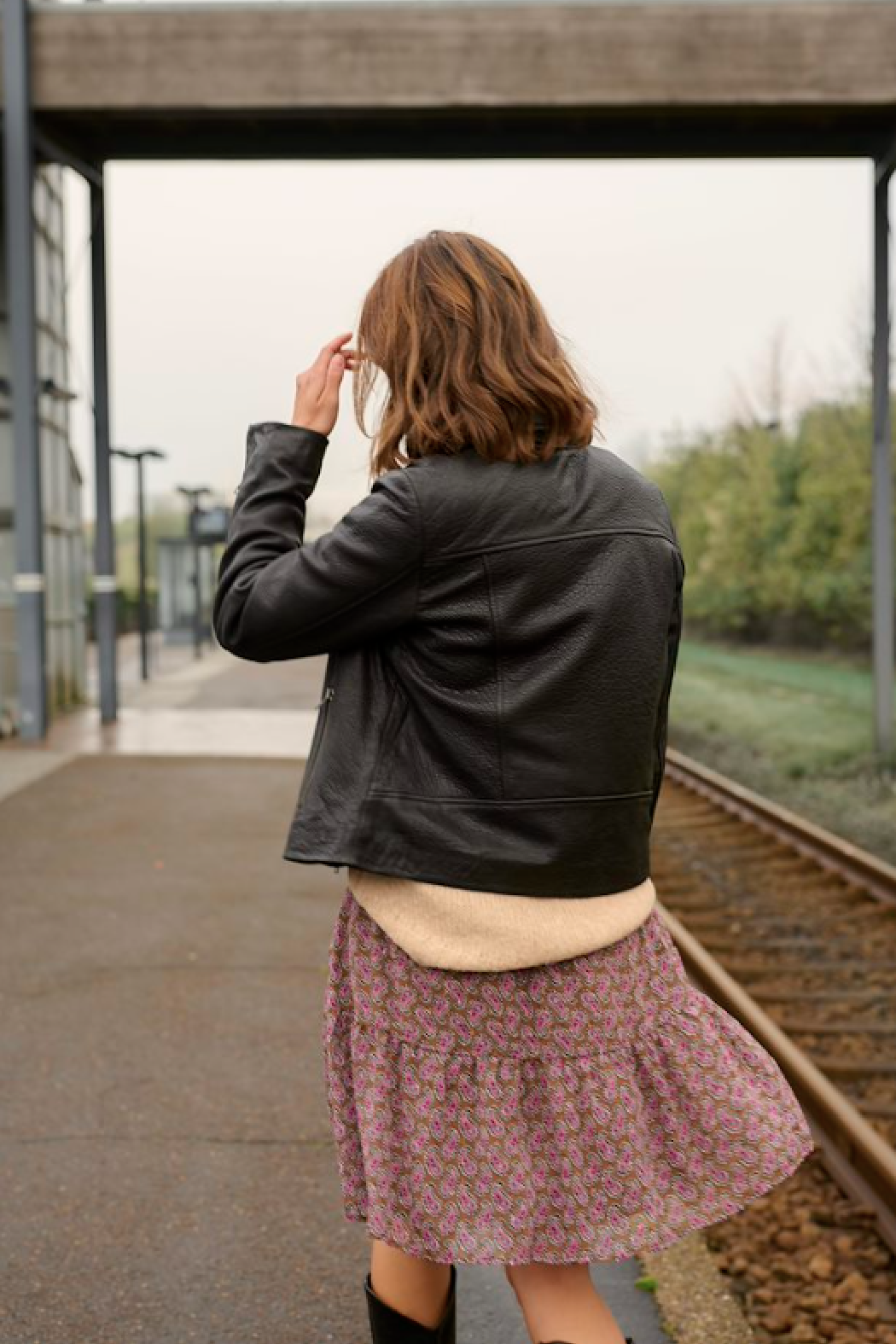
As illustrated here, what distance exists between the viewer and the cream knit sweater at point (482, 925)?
5.85 feet

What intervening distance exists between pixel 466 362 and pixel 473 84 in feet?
35.4

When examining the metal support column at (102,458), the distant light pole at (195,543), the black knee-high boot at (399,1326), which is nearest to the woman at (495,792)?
the black knee-high boot at (399,1326)

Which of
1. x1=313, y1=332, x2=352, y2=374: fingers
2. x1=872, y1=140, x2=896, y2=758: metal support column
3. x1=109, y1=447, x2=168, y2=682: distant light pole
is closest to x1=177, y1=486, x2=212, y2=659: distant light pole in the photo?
x1=109, y1=447, x2=168, y2=682: distant light pole

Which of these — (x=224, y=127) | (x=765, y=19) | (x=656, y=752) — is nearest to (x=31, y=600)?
(x=224, y=127)

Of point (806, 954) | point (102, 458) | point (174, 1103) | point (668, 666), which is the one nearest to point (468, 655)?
point (668, 666)

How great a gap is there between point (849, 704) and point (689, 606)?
16.4 meters

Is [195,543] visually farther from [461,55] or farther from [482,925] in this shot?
[482,925]

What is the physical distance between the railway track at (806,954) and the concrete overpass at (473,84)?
3.60 metres

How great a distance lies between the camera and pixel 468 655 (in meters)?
1.80

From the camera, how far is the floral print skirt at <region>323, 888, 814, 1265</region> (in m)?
1.80

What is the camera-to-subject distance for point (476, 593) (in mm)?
1781

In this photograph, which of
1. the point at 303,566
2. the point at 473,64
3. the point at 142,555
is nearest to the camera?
the point at 303,566

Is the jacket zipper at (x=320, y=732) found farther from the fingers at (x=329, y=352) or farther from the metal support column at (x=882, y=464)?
the metal support column at (x=882, y=464)

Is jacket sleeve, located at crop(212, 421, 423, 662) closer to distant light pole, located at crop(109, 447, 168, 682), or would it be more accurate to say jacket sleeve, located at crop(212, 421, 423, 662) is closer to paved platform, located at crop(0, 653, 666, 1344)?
paved platform, located at crop(0, 653, 666, 1344)
